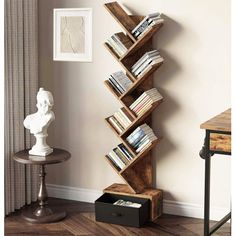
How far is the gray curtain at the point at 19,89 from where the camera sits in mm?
3986

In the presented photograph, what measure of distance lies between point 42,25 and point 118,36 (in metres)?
0.83

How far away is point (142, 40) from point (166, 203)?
4.23ft

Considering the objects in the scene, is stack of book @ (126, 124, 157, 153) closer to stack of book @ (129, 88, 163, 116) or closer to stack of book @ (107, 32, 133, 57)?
stack of book @ (129, 88, 163, 116)

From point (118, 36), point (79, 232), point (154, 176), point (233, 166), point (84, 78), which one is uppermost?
point (118, 36)

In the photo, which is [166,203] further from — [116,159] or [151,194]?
[116,159]

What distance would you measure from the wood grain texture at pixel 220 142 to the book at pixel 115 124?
1.06 metres

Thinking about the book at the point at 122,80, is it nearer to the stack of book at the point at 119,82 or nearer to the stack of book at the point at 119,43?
the stack of book at the point at 119,82

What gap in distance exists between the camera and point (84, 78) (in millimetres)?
4293

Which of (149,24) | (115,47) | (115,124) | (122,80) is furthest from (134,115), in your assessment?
(149,24)

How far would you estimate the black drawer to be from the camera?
3789 millimetres

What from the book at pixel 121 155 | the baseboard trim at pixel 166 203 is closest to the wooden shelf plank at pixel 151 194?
the baseboard trim at pixel 166 203

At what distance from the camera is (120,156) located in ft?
13.1

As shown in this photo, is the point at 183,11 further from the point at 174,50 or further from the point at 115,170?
the point at 115,170

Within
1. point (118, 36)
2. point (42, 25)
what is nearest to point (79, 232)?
point (118, 36)
